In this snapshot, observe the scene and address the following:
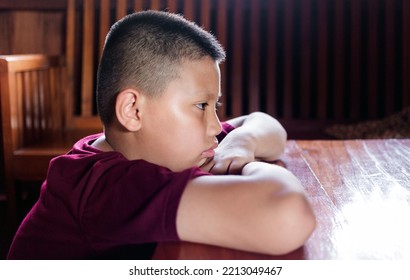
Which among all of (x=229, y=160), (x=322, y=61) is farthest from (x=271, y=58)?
(x=229, y=160)

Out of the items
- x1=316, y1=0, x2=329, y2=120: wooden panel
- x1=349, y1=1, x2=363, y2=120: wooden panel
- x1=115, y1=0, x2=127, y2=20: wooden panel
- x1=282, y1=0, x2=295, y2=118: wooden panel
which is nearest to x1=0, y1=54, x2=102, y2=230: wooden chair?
x1=115, y1=0, x2=127, y2=20: wooden panel

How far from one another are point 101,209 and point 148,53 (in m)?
0.27

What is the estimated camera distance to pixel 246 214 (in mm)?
707

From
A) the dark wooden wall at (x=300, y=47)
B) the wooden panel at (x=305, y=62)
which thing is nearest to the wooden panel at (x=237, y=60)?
the dark wooden wall at (x=300, y=47)

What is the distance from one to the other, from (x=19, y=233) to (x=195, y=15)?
196 centimetres

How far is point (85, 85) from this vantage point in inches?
105

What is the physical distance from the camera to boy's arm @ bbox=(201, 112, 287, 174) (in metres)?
0.97

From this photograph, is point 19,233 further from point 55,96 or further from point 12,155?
point 55,96

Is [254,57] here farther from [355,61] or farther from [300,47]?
[355,61]

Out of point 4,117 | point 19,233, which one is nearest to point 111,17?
point 4,117

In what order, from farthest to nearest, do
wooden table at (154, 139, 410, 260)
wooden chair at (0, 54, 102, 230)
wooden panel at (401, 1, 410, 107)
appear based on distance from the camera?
wooden panel at (401, 1, 410, 107) < wooden chair at (0, 54, 102, 230) < wooden table at (154, 139, 410, 260)

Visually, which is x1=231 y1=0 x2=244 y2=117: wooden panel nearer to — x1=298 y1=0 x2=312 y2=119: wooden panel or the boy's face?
x1=298 y1=0 x2=312 y2=119: wooden panel

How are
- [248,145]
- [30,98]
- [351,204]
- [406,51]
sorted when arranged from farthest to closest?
1. [406,51]
2. [30,98]
3. [248,145]
4. [351,204]
